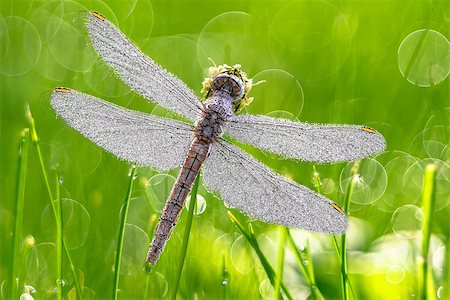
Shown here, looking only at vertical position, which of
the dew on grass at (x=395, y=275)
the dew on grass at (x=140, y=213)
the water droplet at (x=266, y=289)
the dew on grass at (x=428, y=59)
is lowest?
the water droplet at (x=266, y=289)

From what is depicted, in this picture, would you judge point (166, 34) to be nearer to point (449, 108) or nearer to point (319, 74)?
point (319, 74)

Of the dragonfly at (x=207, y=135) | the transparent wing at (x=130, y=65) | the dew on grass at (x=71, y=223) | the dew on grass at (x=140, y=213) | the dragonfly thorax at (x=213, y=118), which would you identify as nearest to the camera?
the dragonfly at (x=207, y=135)

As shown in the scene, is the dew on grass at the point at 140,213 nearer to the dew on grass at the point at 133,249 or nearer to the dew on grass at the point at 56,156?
the dew on grass at the point at 133,249

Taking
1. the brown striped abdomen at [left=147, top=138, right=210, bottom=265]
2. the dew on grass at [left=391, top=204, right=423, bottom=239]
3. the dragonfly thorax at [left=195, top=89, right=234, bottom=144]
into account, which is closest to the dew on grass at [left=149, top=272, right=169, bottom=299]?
the brown striped abdomen at [left=147, top=138, right=210, bottom=265]

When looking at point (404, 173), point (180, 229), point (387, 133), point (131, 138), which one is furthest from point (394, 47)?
point (131, 138)

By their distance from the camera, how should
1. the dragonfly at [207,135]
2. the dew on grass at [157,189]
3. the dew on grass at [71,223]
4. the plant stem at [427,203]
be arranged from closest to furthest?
the plant stem at [427,203]
the dragonfly at [207,135]
the dew on grass at [71,223]
the dew on grass at [157,189]

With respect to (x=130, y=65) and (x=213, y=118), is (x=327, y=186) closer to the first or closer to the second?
(x=213, y=118)

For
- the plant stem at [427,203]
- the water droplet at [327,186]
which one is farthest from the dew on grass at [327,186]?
the plant stem at [427,203]
